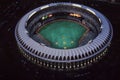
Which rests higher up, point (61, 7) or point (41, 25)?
point (61, 7)

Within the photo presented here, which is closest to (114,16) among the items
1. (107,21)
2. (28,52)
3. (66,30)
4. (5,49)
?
(107,21)

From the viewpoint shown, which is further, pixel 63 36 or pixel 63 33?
pixel 63 33

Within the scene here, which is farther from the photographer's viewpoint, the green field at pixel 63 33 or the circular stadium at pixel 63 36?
the green field at pixel 63 33

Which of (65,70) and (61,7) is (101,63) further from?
(61,7)

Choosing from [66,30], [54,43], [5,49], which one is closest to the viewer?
[5,49]

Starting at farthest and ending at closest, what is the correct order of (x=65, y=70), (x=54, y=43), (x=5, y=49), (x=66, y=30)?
1. (x=66, y=30)
2. (x=54, y=43)
3. (x=5, y=49)
4. (x=65, y=70)

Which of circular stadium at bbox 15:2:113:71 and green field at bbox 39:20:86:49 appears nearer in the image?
circular stadium at bbox 15:2:113:71
